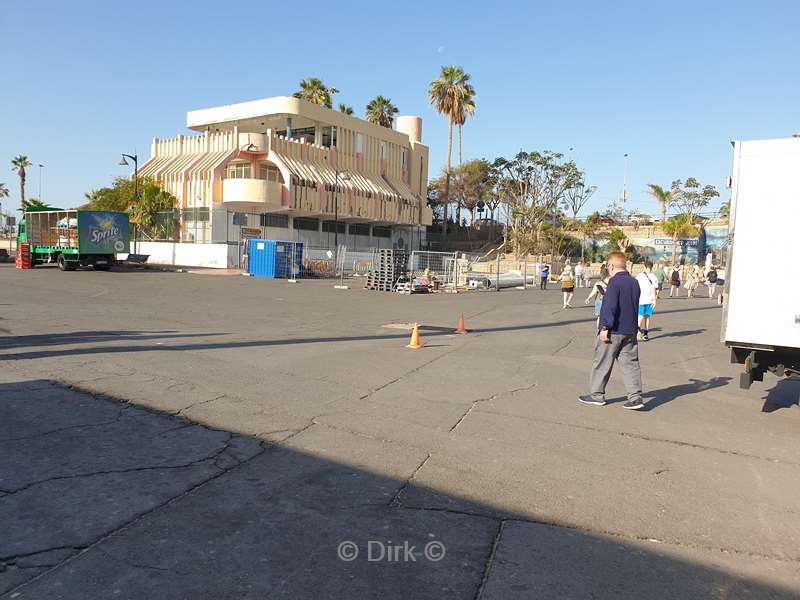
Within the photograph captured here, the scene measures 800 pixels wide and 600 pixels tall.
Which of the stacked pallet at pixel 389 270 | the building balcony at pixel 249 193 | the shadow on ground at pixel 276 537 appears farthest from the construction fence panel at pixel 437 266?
the shadow on ground at pixel 276 537

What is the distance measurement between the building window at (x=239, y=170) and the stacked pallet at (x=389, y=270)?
2212 centimetres

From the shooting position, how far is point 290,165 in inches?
1857

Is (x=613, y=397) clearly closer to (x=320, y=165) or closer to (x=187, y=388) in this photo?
(x=187, y=388)

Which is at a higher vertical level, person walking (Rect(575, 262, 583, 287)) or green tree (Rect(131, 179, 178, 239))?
green tree (Rect(131, 179, 178, 239))

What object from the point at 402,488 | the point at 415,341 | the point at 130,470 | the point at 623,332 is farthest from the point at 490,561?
the point at 415,341

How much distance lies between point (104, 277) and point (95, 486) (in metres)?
27.7

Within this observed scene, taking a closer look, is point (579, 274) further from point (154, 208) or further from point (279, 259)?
point (154, 208)

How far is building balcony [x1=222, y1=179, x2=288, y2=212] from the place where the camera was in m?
44.2

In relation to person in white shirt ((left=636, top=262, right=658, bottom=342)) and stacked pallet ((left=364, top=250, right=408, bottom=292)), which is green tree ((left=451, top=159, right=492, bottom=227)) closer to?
stacked pallet ((left=364, top=250, right=408, bottom=292))

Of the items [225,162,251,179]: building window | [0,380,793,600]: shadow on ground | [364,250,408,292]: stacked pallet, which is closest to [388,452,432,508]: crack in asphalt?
[0,380,793,600]: shadow on ground

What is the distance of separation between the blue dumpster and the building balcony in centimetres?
874

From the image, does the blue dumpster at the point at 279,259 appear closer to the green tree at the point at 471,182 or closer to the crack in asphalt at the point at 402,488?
the crack in asphalt at the point at 402,488

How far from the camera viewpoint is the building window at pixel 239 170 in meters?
46.6

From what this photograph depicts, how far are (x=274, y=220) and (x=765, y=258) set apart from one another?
45.9m
